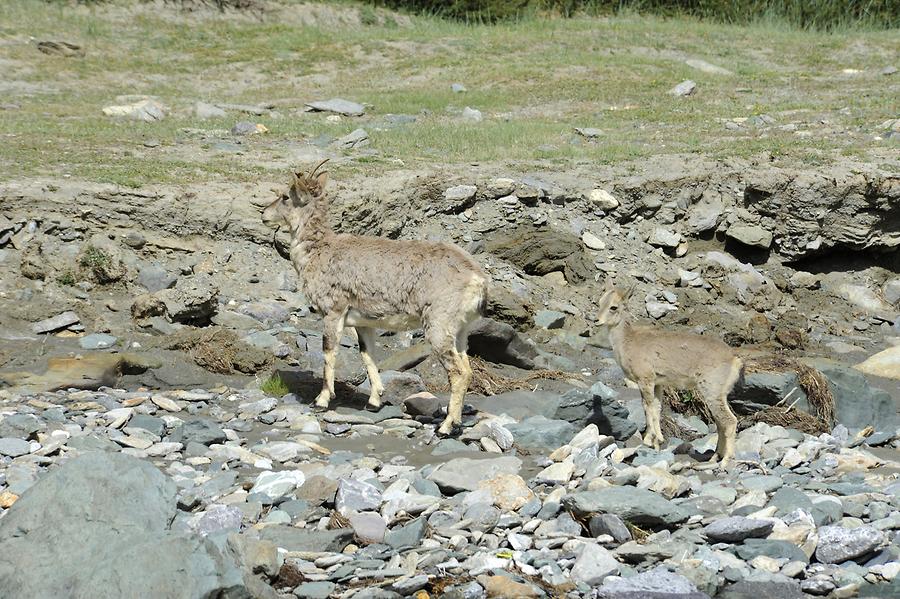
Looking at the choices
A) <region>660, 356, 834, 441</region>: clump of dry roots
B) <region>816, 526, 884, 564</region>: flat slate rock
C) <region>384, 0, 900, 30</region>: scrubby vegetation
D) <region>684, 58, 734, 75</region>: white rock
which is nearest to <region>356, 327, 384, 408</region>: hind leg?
<region>660, 356, 834, 441</region>: clump of dry roots

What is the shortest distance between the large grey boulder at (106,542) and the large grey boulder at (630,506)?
2.86 m

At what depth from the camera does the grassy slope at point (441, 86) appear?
18.8m

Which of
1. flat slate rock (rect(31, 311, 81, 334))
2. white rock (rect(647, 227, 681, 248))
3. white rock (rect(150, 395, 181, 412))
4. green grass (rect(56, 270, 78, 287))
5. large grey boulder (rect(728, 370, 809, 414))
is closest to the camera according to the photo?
white rock (rect(150, 395, 181, 412))

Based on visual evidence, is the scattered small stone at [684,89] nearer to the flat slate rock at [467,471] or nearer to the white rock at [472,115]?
the white rock at [472,115]

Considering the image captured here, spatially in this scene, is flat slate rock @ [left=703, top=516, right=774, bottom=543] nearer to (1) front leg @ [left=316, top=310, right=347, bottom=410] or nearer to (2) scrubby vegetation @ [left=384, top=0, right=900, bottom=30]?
(1) front leg @ [left=316, top=310, right=347, bottom=410]

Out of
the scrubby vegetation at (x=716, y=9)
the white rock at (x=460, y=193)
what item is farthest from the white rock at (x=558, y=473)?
the scrubby vegetation at (x=716, y=9)

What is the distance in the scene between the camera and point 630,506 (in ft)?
28.3

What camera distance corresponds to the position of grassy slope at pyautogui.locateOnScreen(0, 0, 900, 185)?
61.7ft

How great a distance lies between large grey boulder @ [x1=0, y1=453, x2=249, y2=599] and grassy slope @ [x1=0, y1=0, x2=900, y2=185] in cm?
843

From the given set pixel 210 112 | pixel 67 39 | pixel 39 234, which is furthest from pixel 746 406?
pixel 67 39

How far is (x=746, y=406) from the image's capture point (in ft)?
41.7

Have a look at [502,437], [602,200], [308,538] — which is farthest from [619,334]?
[602,200]

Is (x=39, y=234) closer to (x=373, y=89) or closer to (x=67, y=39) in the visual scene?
(x=373, y=89)

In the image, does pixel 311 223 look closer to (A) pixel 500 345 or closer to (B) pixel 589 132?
(A) pixel 500 345
